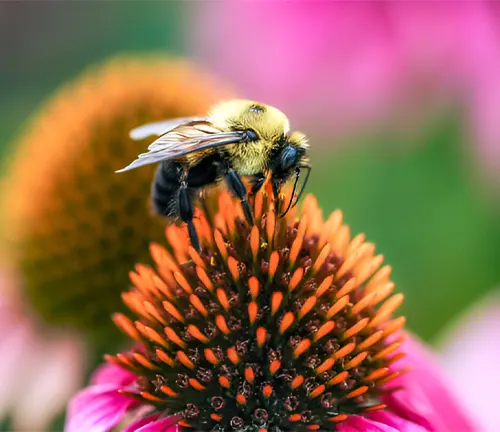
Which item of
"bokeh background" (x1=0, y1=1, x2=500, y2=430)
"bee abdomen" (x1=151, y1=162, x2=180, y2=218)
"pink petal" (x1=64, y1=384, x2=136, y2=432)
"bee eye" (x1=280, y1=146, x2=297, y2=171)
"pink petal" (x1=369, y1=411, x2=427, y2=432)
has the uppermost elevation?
"bokeh background" (x1=0, y1=1, x2=500, y2=430)

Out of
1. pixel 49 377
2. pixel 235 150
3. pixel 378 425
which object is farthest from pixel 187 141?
pixel 49 377

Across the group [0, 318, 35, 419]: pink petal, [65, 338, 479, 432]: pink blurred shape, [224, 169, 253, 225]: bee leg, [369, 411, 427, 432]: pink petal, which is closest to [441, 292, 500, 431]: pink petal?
[65, 338, 479, 432]: pink blurred shape

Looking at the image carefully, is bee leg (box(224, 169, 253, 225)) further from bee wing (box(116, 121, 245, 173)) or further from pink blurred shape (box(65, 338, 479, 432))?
pink blurred shape (box(65, 338, 479, 432))

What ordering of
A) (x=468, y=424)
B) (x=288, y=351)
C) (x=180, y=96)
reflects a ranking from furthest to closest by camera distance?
(x=180, y=96)
(x=468, y=424)
(x=288, y=351)

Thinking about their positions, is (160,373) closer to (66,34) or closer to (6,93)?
(6,93)

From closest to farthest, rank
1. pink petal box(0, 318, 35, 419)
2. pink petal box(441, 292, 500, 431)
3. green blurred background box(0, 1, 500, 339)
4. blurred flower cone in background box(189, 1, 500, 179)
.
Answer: pink petal box(441, 292, 500, 431) → pink petal box(0, 318, 35, 419) → blurred flower cone in background box(189, 1, 500, 179) → green blurred background box(0, 1, 500, 339)

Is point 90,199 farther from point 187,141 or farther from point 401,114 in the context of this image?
point 401,114

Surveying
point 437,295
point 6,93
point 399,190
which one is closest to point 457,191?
point 399,190
